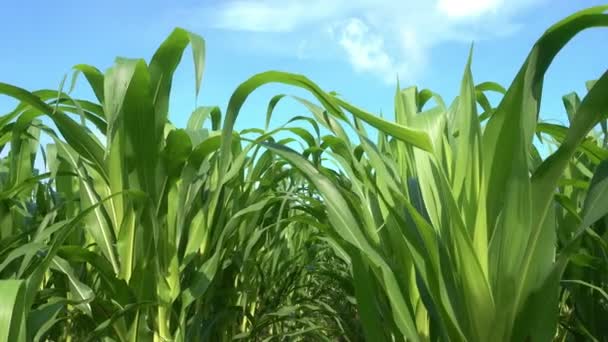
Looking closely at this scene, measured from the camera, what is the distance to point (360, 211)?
945 mm

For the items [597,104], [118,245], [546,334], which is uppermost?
[597,104]

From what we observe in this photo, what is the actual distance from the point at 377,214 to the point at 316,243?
1.67 meters

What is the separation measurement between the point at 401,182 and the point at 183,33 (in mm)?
453

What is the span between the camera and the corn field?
0.74 m

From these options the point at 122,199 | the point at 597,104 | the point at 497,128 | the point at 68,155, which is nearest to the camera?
the point at 597,104

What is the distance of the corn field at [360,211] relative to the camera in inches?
29.0

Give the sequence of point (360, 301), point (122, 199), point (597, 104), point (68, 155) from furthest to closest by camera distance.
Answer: point (68, 155)
point (122, 199)
point (360, 301)
point (597, 104)

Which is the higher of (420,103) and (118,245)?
(420,103)

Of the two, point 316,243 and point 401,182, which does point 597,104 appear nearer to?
point 401,182

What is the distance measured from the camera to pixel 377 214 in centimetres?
99

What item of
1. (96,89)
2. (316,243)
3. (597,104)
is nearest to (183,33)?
(96,89)

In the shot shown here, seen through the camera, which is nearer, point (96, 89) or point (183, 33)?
point (183, 33)

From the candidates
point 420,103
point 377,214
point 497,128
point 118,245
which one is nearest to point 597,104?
point 497,128

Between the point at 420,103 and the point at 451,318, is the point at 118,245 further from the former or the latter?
the point at 420,103
